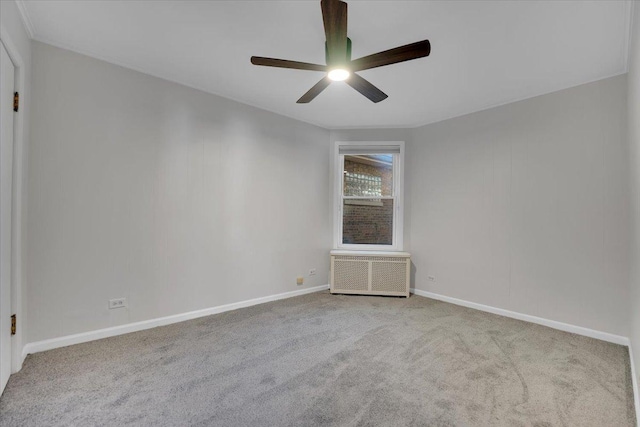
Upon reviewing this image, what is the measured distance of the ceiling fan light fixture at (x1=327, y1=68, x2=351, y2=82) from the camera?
2.13m

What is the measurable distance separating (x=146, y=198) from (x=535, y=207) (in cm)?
405

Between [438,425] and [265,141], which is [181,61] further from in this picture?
[438,425]

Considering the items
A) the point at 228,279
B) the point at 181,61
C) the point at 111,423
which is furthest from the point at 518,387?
the point at 181,61

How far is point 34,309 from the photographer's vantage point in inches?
91.2

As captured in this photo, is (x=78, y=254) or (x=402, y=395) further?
(x=78, y=254)

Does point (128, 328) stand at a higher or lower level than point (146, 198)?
lower

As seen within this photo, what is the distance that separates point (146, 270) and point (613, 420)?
3.60 metres

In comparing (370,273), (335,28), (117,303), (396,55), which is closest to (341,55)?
(335,28)

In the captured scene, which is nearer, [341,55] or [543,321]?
[341,55]

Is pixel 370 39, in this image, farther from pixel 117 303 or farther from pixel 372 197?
pixel 117 303

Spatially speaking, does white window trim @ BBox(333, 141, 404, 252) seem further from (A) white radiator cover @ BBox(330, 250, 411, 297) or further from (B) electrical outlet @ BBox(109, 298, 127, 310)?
(B) electrical outlet @ BBox(109, 298, 127, 310)

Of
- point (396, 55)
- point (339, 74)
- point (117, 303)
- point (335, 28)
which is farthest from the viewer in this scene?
point (117, 303)

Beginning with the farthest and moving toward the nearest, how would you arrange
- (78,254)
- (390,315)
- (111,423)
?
(390,315) → (78,254) → (111,423)

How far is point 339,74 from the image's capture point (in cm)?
219
